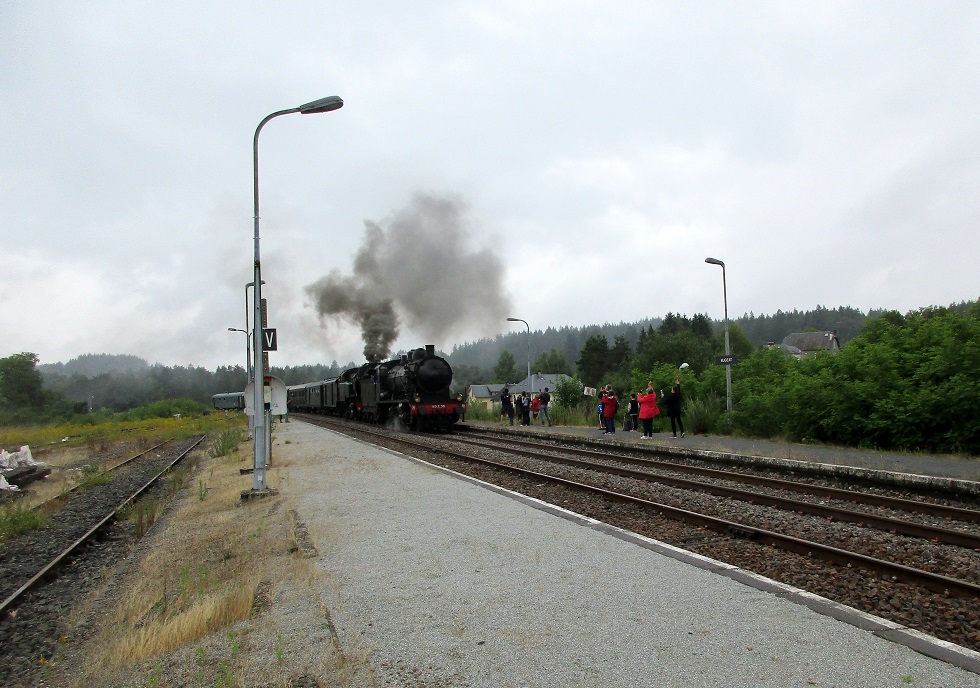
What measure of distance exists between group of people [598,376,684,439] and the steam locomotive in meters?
6.65

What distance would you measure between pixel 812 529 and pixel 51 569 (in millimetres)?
9241

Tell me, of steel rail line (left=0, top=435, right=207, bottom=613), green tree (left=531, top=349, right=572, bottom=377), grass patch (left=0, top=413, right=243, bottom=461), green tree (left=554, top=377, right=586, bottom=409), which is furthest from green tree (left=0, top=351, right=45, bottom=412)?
green tree (left=531, top=349, right=572, bottom=377)

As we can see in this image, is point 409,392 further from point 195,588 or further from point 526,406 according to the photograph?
point 195,588

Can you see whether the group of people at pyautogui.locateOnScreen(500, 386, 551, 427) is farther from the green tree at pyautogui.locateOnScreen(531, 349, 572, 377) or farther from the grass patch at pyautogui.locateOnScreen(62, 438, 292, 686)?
the green tree at pyautogui.locateOnScreen(531, 349, 572, 377)

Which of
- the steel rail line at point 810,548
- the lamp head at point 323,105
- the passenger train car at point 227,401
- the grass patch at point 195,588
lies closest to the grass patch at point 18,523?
the grass patch at point 195,588

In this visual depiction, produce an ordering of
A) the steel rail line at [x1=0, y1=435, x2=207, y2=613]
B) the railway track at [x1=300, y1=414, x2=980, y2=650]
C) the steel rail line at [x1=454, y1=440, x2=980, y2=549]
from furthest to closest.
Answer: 1. the steel rail line at [x1=0, y1=435, x2=207, y2=613]
2. the steel rail line at [x1=454, y1=440, x2=980, y2=549]
3. the railway track at [x1=300, y1=414, x2=980, y2=650]

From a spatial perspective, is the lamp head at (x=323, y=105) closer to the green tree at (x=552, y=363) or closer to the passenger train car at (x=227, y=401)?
the passenger train car at (x=227, y=401)

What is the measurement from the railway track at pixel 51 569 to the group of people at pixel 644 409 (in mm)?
13209

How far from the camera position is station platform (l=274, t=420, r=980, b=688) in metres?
3.63

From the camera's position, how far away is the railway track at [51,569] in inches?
227

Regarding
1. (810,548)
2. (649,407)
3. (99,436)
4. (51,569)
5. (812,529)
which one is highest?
(649,407)

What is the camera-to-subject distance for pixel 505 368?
126625 mm

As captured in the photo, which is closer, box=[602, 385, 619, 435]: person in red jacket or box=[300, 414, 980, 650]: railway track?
box=[300, 414, 980, 650]: railway track

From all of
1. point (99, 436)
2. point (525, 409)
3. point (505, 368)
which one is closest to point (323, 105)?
point (525, 409)
